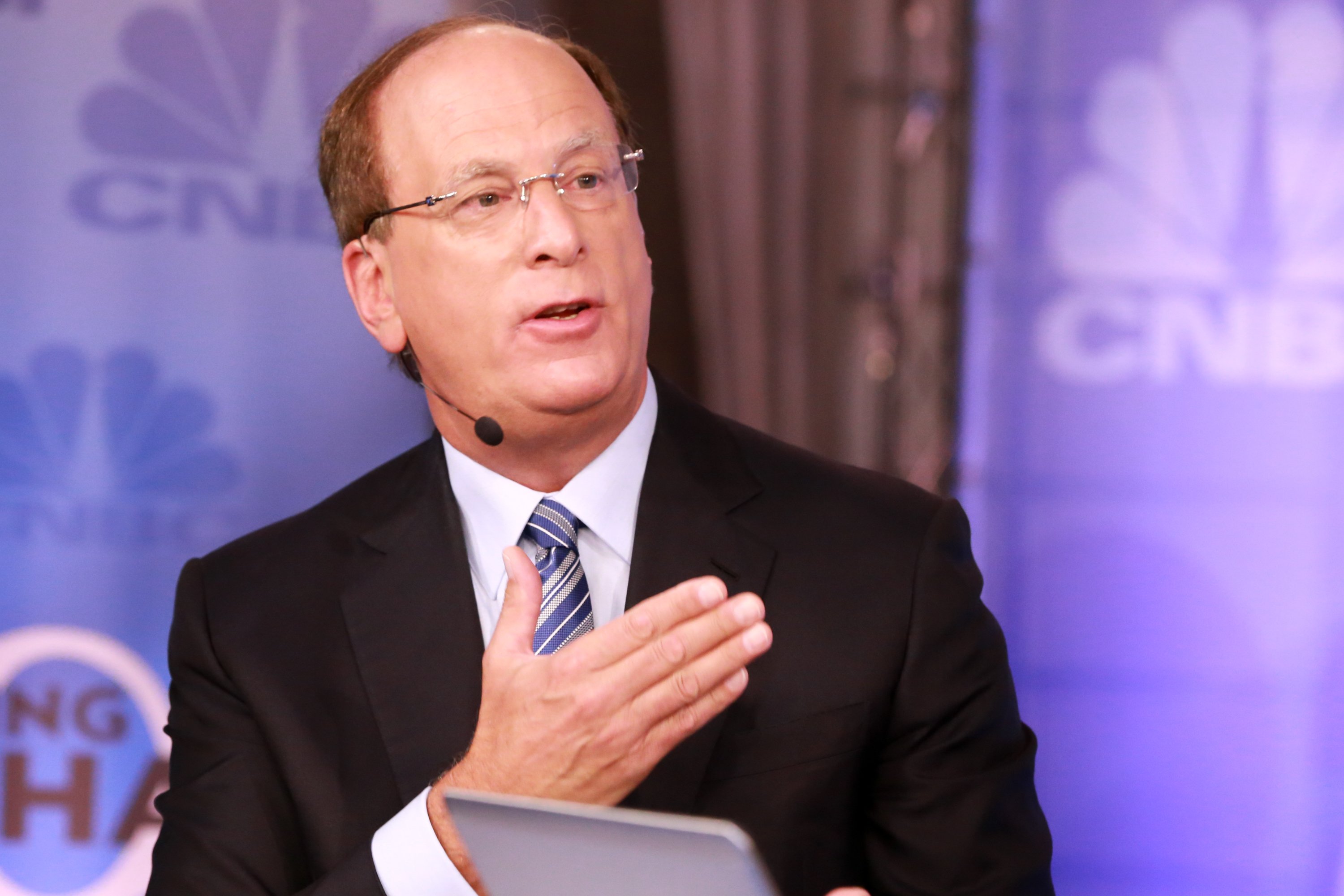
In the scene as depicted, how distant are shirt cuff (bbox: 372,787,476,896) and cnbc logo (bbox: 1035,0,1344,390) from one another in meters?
1.78

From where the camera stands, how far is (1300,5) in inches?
101

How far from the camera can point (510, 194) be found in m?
1.62

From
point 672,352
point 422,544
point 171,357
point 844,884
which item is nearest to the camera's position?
point 844,884

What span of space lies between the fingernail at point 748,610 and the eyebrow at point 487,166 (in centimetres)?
71

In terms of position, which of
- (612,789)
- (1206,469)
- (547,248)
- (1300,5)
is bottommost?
(1206,469)

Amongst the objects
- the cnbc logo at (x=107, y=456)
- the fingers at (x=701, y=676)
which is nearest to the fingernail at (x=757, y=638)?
the fingers at (x=701, y=676)

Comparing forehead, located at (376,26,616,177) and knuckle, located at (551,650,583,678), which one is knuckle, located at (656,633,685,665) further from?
forehead, located at (376,26,616,177)

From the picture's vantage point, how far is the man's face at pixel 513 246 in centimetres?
158

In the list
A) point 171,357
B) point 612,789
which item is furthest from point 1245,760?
point 171,357

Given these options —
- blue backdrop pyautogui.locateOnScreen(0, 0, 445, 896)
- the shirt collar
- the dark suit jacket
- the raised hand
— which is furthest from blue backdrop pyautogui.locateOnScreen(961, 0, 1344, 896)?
the raised hand

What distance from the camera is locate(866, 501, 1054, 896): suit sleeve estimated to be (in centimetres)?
151

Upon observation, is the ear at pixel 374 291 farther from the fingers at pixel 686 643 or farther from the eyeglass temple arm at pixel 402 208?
the fingers at pixel 686 643

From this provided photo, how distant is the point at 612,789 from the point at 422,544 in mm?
538

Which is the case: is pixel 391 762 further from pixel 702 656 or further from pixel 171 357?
pixel 171 357
